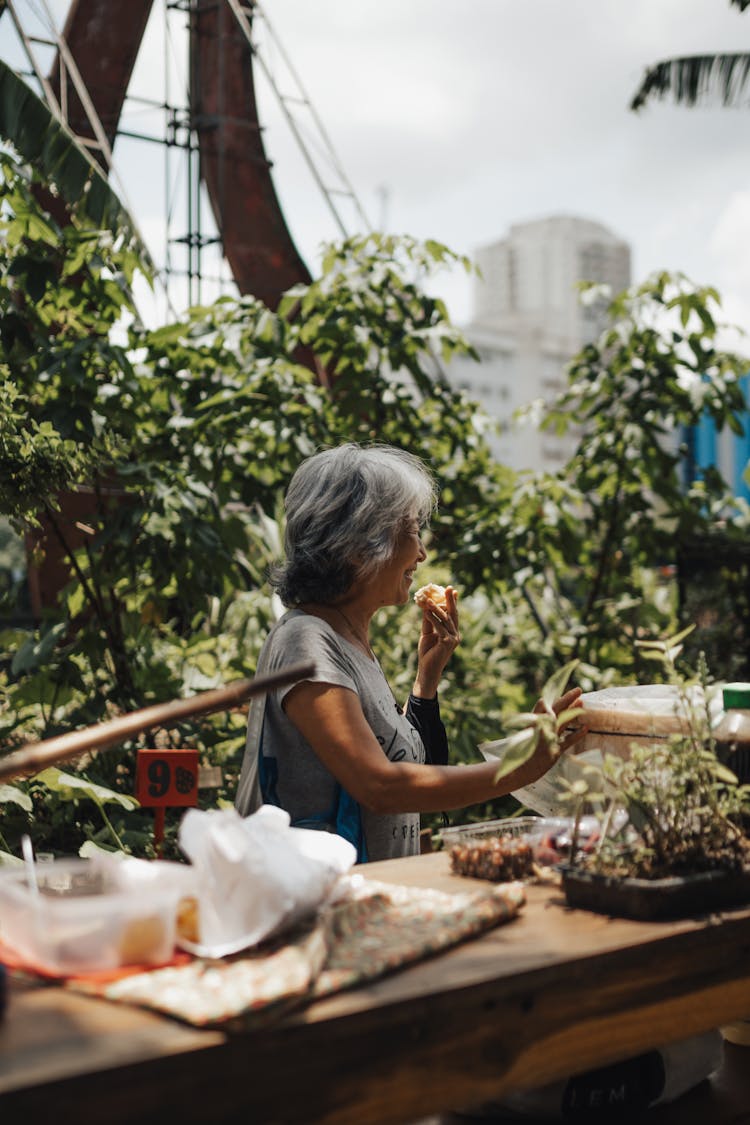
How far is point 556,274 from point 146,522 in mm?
91648

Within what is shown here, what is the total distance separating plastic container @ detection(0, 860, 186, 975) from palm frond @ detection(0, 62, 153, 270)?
302cm

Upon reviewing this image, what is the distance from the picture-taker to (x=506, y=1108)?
1.71 metres

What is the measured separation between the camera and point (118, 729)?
1.25 metres

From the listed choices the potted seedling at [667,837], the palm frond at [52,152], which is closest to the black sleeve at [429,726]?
the potted seedling at [667,837]

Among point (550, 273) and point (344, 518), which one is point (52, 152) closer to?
point (344, 518)

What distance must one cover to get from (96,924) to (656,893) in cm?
64

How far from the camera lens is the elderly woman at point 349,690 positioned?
74.9 inches

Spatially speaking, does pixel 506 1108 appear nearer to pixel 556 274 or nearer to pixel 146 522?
pixel 146 522

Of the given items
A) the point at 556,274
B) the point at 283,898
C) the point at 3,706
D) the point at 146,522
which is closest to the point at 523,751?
the point at 283,898

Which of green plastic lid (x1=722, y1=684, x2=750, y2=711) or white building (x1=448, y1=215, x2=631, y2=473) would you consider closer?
green plastic lid (x1=722, y1=684, x2=750, y2=711)

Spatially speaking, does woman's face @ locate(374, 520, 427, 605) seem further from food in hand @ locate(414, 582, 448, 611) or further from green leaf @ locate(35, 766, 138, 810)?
green leaf @ locate(35, 766, 138, 810)

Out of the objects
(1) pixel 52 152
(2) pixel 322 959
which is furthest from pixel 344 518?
(1) pixel 52 152

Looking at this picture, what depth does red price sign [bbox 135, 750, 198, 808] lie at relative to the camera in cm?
226

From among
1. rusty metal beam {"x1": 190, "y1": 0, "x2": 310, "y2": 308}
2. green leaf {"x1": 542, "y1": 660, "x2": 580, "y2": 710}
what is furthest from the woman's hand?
rusty metal beam {"x1": 190, "y1": 0, "x2": 310, "y2": 308}
